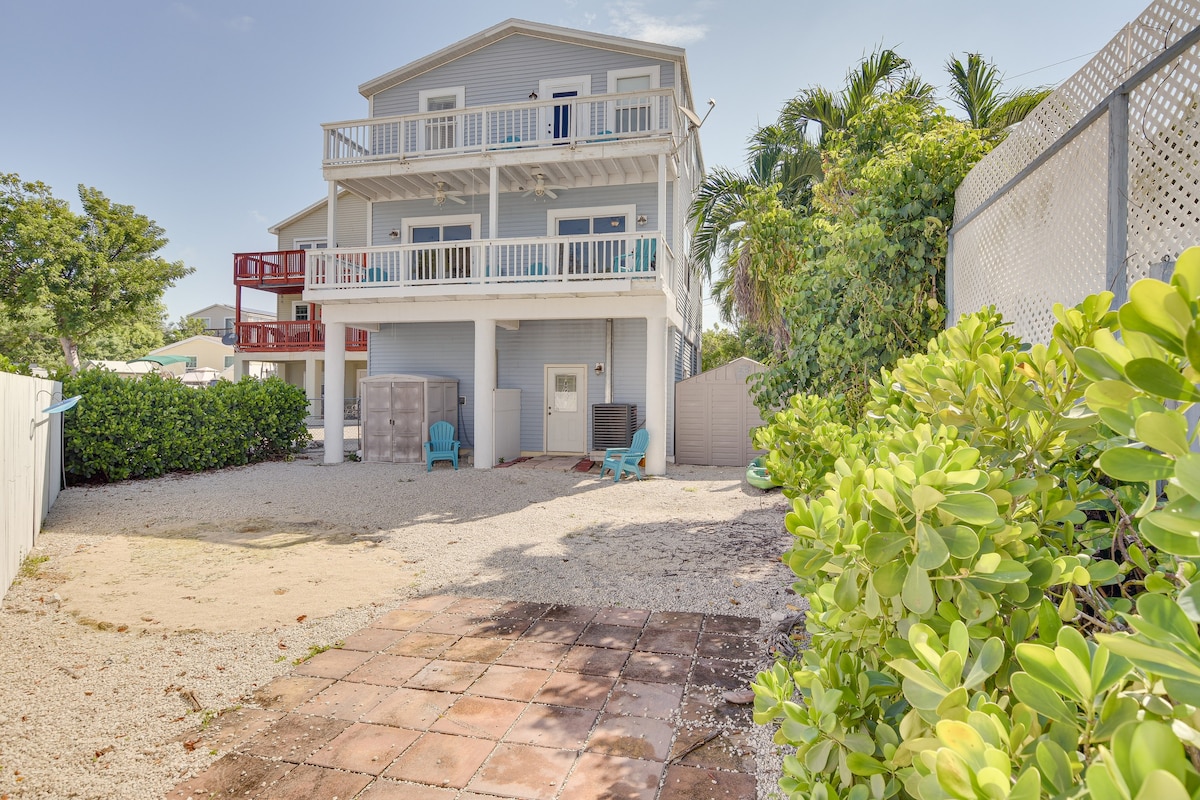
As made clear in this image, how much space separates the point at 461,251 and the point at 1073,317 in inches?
448

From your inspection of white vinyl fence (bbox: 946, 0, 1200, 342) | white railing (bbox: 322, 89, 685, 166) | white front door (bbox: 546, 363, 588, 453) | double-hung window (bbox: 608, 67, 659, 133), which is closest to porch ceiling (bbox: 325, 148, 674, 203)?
white railing (bbox: 322, 89, 685, 166)

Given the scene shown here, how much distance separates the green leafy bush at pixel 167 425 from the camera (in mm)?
9461

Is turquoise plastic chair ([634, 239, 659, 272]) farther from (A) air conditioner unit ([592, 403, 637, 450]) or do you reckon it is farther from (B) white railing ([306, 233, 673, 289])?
(A) air conditioner unit ([592, 403, 637, 450])

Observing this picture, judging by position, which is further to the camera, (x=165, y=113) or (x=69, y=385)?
(x=165, y=113)

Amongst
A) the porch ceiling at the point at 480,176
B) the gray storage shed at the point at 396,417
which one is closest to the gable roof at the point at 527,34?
the porch ceiling at the point at 480,176

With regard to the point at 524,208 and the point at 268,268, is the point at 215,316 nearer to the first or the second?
the point at 268,268

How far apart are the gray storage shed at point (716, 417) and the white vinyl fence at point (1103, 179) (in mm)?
8638

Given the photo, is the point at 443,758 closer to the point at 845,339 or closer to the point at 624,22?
the point at 845,339

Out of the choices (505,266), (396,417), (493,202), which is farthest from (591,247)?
(396,417)

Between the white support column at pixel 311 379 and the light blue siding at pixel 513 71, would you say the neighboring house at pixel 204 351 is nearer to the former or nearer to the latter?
the white support column at pixel 311 379

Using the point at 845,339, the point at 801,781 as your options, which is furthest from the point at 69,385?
the point at 801,781

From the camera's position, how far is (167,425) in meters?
10.5

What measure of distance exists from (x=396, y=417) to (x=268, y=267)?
40.8 ft

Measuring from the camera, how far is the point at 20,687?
3.19m
